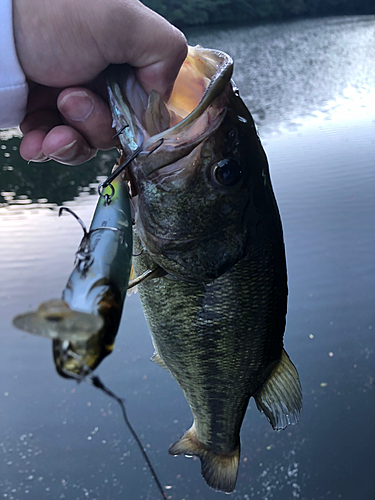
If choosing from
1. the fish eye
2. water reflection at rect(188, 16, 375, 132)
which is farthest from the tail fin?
water reflection at rect(188, 16, 375, 132)

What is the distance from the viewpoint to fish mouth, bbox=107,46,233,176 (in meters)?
1.11

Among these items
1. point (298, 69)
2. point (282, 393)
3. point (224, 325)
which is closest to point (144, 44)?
point (224, 325)

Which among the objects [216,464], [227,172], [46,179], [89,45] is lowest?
[46,179]

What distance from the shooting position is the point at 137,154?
113 centimetres

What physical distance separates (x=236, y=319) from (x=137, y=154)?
0.61 meters

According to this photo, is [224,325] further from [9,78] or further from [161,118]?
[9,78]

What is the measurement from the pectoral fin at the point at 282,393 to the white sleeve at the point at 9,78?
1252 mm

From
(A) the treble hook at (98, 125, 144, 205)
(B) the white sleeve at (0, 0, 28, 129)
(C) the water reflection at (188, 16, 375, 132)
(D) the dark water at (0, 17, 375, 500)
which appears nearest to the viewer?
(A) the treble hook at (98, 125, 144, 205)

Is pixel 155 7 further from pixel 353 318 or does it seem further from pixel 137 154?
pixel 137 154

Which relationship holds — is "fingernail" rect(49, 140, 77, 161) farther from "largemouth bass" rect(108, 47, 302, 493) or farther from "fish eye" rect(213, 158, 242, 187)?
"fish eye" rect(213, 158, 242, 187)

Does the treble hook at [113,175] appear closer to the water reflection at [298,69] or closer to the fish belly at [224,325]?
the fish belly at [224,325]

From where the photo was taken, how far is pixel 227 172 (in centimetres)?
120

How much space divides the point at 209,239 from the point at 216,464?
1029 millimetres

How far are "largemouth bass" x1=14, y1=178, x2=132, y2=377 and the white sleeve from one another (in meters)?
0.75
